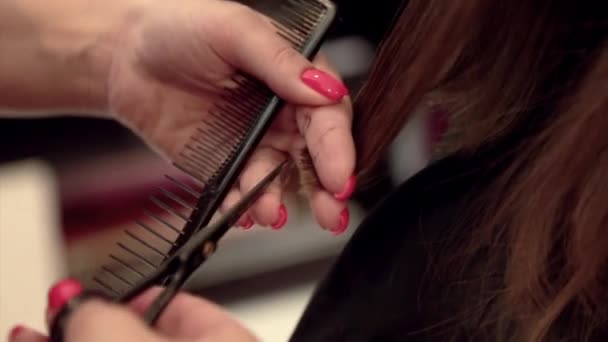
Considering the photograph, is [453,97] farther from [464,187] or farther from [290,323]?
[290,323]

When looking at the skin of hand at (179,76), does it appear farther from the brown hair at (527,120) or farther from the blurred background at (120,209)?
the blurred background at (120,209)

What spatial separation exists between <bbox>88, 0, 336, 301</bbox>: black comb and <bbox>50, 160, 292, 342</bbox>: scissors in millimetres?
71

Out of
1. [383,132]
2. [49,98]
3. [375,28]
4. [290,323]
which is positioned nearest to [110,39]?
[49,98]

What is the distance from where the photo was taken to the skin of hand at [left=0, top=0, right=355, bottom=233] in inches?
22.8

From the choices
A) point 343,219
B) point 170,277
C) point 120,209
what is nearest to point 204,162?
point 343,219

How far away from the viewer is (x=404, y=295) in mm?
525

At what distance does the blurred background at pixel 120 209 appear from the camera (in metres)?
1.21

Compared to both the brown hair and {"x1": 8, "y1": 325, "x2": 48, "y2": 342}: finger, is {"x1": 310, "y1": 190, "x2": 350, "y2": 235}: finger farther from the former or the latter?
{"x1": 8, "y1": 325, "x2": 48, "y2": 342}: finger

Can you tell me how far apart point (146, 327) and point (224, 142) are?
0.28 meters

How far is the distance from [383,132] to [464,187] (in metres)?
0.07

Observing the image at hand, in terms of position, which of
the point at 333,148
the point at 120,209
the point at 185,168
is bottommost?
the point at 120,209

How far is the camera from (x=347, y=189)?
0.58 meters

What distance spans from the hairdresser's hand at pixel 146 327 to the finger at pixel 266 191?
18 centimetres

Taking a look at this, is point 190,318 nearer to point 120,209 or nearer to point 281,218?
point 281,218
